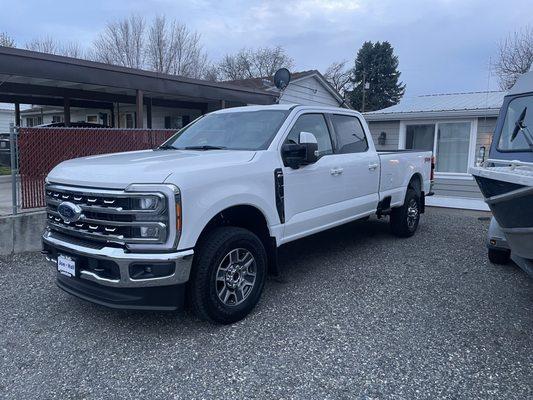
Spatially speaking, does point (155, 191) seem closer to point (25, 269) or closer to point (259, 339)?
point (259, 339)

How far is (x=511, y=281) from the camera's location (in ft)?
17.4

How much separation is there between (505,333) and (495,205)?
117cm

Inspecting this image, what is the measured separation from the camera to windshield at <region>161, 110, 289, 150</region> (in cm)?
466

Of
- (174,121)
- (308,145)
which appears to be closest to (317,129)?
(308,145)

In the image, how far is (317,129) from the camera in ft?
17.5

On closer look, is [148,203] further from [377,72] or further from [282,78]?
[377,72]

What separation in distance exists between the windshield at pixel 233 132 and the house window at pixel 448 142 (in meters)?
8.50

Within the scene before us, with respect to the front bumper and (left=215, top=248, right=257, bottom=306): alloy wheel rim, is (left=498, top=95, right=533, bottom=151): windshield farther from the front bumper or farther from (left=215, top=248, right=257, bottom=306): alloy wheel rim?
the front bumper

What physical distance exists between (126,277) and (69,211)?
85 cm

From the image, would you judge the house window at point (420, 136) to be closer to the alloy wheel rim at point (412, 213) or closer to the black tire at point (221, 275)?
the alloy wheel rim at point (412, 213)

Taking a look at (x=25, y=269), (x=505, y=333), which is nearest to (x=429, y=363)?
(x=505, y=333)

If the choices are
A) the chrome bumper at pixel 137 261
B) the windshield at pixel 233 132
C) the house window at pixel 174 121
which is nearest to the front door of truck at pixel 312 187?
the windshield at pixel 233 132

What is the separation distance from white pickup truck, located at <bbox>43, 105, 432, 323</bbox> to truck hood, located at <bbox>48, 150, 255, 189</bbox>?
0.04ft

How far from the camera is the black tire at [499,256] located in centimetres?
586
